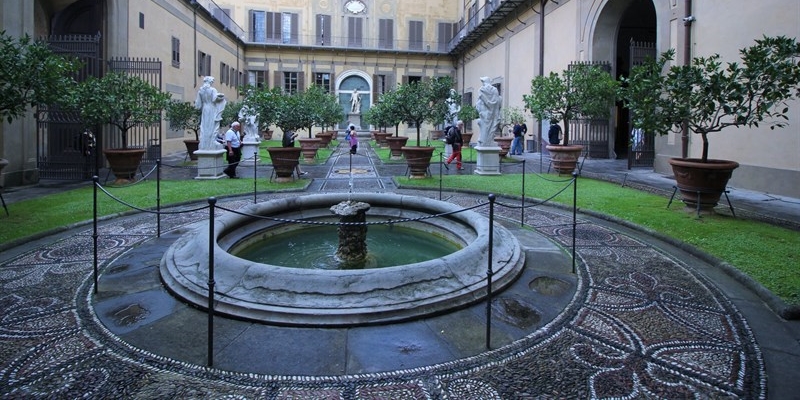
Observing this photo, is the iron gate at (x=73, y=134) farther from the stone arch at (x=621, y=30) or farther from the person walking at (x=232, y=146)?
the stone arch at (x=621, y=30)

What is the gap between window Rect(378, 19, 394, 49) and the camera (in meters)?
37.0

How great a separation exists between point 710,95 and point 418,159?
6286 mm

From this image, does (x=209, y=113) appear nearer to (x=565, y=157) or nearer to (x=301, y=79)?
(x=565, y=157)

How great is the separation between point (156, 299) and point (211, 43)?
2538cm

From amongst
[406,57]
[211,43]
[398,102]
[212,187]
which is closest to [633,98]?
[398,102]

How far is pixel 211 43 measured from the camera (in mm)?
26469

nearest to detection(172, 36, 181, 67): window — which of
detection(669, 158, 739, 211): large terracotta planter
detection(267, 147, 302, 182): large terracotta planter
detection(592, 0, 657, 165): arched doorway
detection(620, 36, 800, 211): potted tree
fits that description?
detection(267, 147, 302, 182): large terracotta planter

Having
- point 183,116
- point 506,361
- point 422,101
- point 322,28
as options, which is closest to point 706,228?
point 506,361

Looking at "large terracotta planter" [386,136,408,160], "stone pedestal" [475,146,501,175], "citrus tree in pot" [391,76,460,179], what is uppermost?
"citrus tree in pot" [391,76,460,179]

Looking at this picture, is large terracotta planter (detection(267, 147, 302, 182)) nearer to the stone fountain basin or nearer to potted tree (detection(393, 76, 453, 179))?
potted tree (detection(393, 76, 453, 179))

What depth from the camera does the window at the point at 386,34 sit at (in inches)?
1457

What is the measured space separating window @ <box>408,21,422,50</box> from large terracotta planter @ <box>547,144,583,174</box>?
87.6ft

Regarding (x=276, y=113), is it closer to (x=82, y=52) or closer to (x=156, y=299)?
(x=82, y=52)

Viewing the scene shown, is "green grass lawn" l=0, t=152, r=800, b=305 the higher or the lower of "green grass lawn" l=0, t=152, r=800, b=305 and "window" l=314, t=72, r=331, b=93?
the lower
